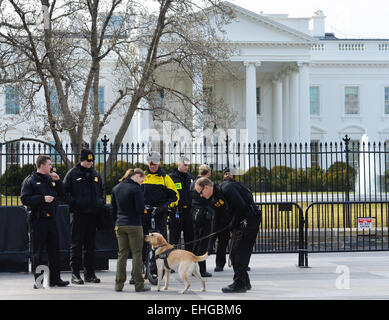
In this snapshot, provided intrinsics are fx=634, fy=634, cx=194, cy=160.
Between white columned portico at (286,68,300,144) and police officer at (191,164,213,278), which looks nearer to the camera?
police officer at (191,164,213,278)

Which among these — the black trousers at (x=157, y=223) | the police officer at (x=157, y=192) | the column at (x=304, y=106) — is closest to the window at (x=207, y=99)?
the police officer at (x=157, y=192)

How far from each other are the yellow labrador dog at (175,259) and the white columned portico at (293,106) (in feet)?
130

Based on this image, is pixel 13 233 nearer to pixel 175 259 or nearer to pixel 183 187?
pixel 183 187

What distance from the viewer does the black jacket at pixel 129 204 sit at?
8902 mm

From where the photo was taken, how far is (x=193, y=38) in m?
20.4

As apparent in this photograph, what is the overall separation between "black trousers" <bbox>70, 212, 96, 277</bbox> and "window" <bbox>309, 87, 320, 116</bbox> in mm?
45715

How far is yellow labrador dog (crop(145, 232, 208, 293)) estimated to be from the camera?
8.84 metres

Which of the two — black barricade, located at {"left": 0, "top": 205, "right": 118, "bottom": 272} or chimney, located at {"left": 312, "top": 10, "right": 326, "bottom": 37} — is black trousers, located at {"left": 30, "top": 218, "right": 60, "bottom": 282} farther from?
chimney, located at {"left": 312, "top": 10, "right": 326, "bottom": 37}

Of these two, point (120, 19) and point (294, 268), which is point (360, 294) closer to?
point (294, 268)

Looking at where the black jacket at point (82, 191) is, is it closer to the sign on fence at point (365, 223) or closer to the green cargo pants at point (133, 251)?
the green cargo pants at point (133, 251)

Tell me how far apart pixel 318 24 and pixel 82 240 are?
55005 mm

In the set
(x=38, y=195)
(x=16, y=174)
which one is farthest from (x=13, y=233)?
(x=16, y=174)

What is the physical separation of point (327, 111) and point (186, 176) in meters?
44.7

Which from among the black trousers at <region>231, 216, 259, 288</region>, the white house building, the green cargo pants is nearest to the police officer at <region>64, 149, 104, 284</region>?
the green cargo pants
